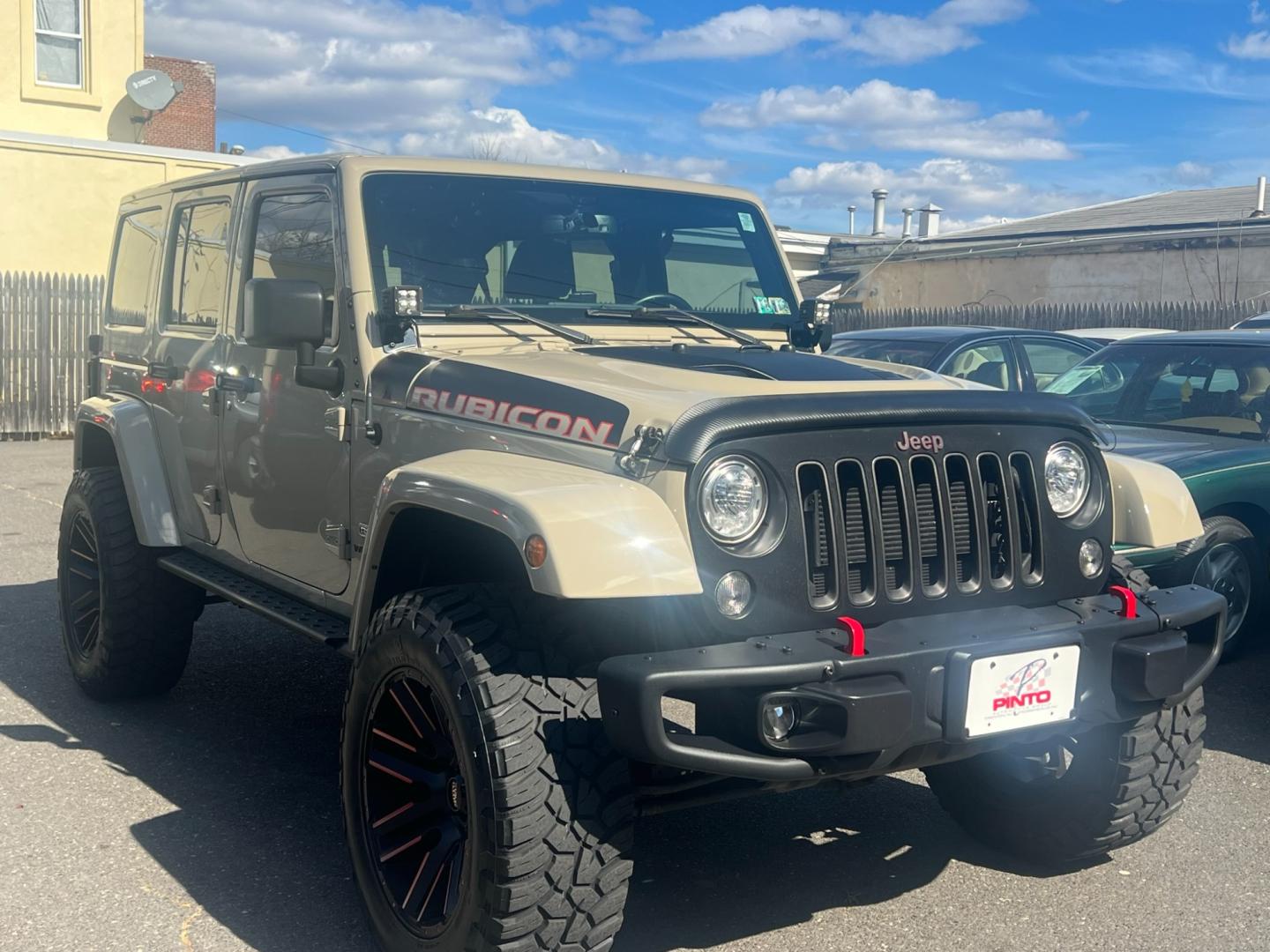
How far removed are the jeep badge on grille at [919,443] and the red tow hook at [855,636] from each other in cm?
48

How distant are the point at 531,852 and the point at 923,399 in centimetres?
142

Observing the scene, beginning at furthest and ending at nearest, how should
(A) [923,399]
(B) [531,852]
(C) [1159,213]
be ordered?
(C) [1159,213] → (A) [923,399] → (B) [531,852]

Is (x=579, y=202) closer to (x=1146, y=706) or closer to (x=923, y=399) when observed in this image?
(x=923, y=399)

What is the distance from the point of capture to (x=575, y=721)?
3.02 metres

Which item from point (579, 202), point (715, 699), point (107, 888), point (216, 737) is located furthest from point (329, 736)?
point (715, 699)

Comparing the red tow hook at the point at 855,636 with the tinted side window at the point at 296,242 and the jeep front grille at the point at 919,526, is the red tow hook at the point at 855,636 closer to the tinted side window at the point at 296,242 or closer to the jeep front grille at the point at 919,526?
the jeep front grille at the point at 919,526

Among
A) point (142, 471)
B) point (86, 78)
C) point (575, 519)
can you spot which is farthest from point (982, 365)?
point (86, 78)

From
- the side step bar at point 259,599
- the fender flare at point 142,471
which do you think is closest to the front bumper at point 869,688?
the side step bar at point 259,599

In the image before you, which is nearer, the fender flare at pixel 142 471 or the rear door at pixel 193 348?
the rear door at pixel 193 348

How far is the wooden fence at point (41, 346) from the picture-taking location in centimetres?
1537

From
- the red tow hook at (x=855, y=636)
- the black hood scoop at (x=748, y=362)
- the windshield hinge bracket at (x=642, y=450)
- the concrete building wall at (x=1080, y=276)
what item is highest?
the concrete building wall at (x=1080, y=276)

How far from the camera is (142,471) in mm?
5258

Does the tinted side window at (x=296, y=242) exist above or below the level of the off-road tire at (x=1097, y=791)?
above

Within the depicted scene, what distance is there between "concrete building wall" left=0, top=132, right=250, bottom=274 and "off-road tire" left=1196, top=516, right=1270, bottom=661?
15.0 meters
